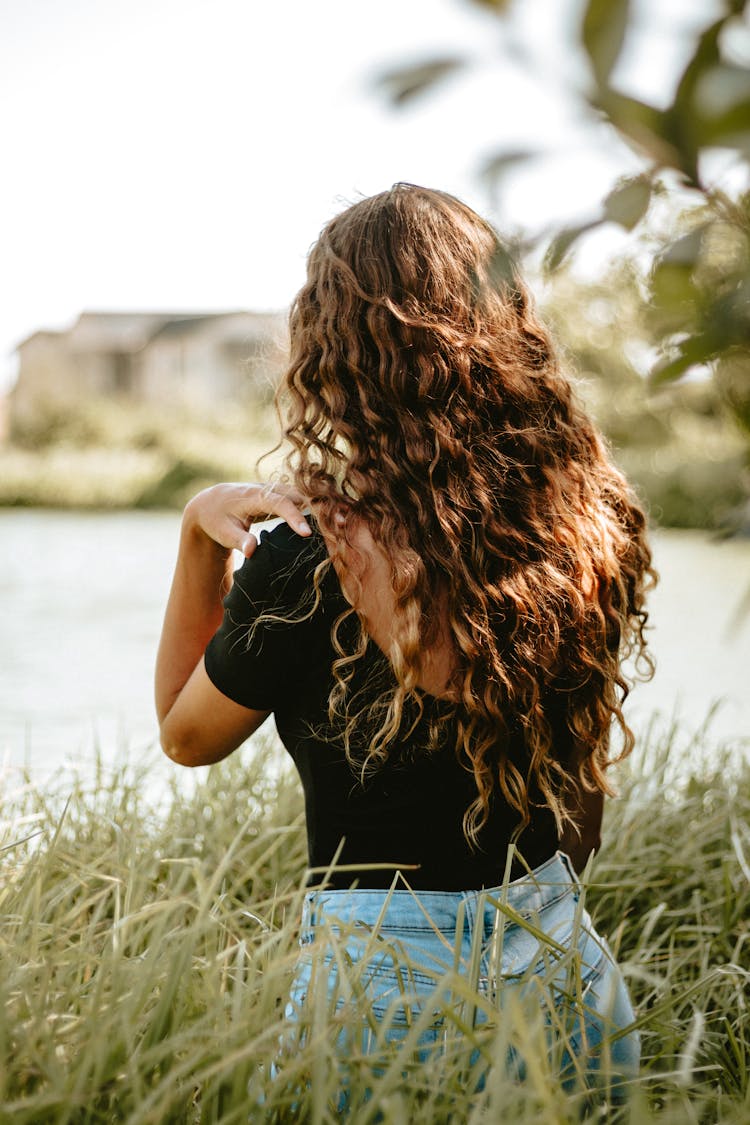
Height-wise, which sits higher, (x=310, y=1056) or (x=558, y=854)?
(x=558, y=854)

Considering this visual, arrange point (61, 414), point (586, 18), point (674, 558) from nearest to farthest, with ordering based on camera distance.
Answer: point (586, 18), point (674, 558), point (61, 414)

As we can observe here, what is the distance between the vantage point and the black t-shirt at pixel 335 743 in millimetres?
981

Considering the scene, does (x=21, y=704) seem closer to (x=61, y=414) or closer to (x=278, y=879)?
(x=278, y=879)

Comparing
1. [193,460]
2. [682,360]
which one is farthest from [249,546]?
[193,460]

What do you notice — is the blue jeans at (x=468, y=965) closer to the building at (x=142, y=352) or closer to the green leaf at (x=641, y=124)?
the green leaf at (x=641, y=124)

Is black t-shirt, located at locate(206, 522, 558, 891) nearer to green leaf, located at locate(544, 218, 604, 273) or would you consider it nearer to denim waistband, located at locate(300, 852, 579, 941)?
denim waistband, located at locate(300, 852, 579, 941)

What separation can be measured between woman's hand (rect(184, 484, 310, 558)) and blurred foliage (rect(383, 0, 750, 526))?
562mm

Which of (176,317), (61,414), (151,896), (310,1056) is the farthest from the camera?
(176,317)

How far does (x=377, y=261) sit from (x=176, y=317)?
32107 millimetres

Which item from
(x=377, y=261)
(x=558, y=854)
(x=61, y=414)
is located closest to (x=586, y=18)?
(x=377, y=261)

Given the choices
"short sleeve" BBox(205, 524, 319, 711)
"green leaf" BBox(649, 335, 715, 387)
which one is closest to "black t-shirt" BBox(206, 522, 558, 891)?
"short sleeve" BBox(205, 524, 319, 711)

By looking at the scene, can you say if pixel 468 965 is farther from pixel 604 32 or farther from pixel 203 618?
pixel 604 32

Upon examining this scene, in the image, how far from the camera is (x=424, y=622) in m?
1.01

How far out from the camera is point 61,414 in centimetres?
1744
